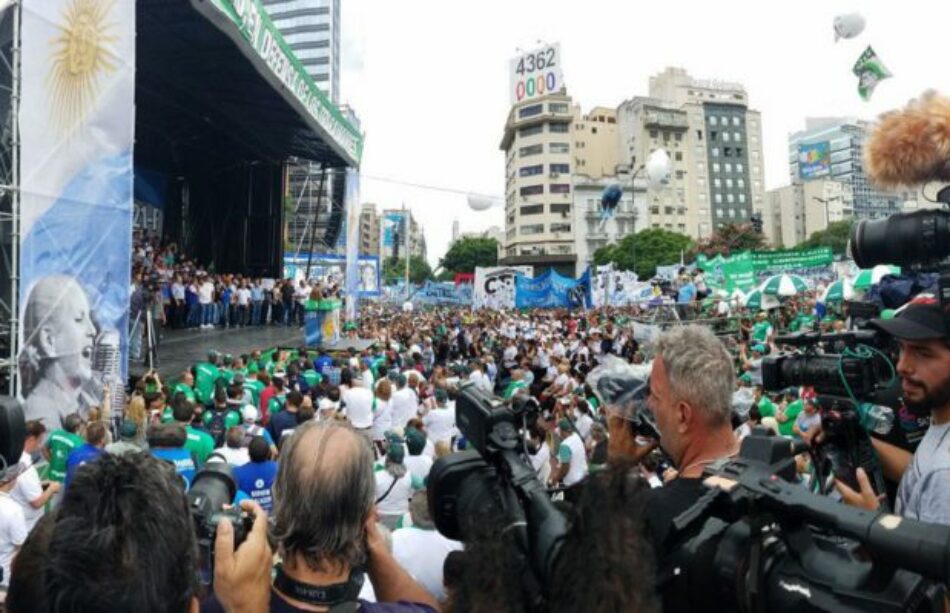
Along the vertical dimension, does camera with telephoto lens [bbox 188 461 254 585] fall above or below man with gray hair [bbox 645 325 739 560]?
below

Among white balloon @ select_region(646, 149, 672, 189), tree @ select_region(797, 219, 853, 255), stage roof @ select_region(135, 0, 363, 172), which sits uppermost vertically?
tree @ select_region(797, 219, 853, 255)

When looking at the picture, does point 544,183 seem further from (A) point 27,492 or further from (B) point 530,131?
(A) point 27,492

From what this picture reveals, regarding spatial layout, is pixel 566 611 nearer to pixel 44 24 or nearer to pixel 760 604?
pixel 760 604

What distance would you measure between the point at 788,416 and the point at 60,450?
6.87m

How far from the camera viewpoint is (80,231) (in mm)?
6840

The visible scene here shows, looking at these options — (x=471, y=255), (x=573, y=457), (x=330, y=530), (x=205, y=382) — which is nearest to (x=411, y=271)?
(x=471, y=255)

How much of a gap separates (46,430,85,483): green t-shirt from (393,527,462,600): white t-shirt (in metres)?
3.47

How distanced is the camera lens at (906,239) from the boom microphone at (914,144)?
29cm

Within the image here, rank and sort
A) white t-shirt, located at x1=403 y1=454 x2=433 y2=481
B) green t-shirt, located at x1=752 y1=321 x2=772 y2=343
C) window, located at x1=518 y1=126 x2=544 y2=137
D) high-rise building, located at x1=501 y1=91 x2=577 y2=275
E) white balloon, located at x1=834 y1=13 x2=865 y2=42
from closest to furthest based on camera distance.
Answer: white t-shirt, located at x1=403 y1=454 x2=433 y2=481 < white balloon, located at x1=834 y1=13 x2=865 y2=42 < green t-shirt, located at x1=752 y1=321 x2=772 y2=343 < high-rise building, located at x1=501 y1=91 x2=577 y2=275 < window, located at x1=518 y1=126 x2=544 y2=137

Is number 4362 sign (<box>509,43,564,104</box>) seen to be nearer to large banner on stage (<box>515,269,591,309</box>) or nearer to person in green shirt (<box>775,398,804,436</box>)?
large banner on stage (<box>515,269,591,309</box>)

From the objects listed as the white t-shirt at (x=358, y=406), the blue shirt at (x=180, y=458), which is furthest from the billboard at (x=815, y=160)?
the blue shirt at (x=180, y=458)

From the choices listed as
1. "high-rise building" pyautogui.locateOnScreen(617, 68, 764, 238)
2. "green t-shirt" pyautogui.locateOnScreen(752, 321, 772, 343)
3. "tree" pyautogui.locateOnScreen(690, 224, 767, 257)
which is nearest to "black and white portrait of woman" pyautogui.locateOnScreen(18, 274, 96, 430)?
"green t-shirt" pyautogui.locateOnScreen(752, 321, 772, 343)

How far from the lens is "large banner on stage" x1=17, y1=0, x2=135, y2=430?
616 centimetres

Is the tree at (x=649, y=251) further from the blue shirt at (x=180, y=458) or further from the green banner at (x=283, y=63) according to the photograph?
the blue shirt at (x=180, y=458)
